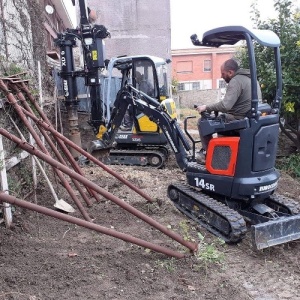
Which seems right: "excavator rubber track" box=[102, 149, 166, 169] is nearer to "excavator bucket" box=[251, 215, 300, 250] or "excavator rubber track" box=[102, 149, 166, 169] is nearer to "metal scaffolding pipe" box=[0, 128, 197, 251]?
"excavator bucket" box=[251, 215, 300, 250]

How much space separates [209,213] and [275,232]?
853mm

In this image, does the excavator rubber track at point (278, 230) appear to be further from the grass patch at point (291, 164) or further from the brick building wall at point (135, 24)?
the brick building wall at point (135, 24)

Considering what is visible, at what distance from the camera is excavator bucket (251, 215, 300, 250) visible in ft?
14.3

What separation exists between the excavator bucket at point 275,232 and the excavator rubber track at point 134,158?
509 cm

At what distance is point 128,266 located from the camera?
154 inches

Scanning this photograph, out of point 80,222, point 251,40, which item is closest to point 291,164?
point 251,40

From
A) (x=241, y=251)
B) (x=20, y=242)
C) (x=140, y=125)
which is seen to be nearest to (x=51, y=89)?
(x=140, y=125)

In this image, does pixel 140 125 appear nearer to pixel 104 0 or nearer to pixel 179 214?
pixel 179 214

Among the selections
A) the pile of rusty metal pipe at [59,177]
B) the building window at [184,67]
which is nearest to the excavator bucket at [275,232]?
the pile of rusty metal pipe at [59,177]

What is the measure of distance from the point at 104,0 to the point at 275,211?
18323 millimetres

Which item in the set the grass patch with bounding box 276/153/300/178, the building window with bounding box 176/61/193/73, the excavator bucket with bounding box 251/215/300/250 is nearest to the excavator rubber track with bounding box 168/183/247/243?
the excavator bucket with bounding box 251/215/300/250

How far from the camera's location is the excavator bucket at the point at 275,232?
4.37 metres

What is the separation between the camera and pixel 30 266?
12.4 feet

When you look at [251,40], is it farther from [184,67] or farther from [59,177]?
[184,67]
